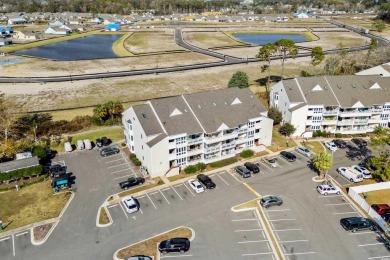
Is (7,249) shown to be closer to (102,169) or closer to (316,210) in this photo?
(102,169)

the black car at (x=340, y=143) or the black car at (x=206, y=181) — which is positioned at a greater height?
the black car at (x=340, y=143)

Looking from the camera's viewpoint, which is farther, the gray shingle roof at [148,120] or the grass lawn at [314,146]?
the grass lawn at [314,146]

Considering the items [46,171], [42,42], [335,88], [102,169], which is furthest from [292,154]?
[42,42]

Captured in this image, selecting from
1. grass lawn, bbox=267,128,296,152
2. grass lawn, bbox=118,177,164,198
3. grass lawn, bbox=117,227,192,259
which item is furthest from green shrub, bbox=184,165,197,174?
grass lawn, bbox=267,128,296,152

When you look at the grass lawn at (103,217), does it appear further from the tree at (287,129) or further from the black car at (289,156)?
the tree at (287,129)

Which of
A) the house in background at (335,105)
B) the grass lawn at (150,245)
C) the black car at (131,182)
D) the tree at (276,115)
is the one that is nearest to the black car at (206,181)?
the black car at (131,182)

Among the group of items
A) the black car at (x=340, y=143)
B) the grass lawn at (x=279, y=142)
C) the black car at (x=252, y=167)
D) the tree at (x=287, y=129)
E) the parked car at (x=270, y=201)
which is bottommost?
the parked car at (x=270, y=201)

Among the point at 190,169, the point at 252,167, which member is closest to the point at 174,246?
the point at 190,169
